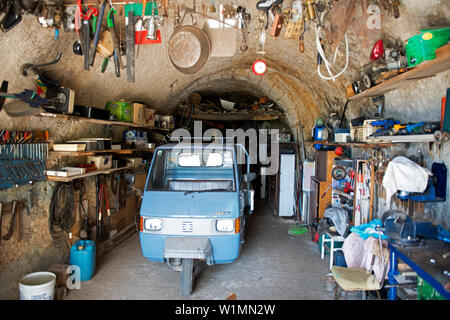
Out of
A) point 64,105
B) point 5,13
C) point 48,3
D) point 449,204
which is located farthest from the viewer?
point 64,105

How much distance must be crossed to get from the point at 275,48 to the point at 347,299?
396 cm

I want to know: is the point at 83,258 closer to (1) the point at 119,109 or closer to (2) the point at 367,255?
(1) the point at 119,109

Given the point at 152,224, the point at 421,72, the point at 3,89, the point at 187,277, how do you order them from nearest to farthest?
1. the point at 421,72
2. the point at 3,89
3. the point at 187,277
4. the point at 152,224

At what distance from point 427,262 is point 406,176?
93 centimetres

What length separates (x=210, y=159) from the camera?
15.7 feet

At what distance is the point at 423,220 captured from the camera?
3240 mm

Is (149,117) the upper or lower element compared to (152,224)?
upper

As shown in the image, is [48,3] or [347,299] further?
[347,299]


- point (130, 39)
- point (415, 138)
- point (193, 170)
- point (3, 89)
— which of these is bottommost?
point (193, 170)

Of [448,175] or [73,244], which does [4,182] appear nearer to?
[73,244]

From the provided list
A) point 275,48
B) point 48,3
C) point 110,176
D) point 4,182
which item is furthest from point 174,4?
point 110,176

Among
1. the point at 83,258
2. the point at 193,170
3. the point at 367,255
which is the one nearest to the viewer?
the point at 367,255

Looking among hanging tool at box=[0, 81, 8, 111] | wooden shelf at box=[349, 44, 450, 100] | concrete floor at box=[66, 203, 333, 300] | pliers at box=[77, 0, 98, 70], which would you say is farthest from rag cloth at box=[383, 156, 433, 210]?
hanging tool at box=[0, 81, 8, 111]

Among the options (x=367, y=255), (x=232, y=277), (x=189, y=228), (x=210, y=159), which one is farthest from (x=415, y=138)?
(x=232, y=277)
